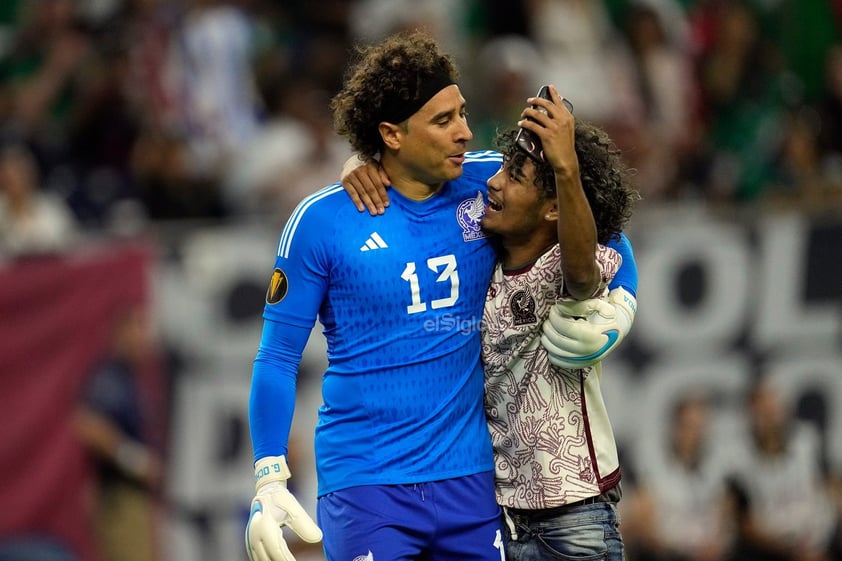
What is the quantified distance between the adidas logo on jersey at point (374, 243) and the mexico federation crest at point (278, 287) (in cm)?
28

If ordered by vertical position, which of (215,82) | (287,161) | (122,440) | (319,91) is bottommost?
(122,440)

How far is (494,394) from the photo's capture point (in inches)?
185

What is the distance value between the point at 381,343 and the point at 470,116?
577 cm

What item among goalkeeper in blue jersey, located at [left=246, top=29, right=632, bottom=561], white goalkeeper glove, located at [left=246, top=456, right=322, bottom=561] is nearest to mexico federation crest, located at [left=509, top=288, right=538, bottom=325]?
goalkeeper in blue jersey, located at [left=246, top=29, right=632, bottom=561]

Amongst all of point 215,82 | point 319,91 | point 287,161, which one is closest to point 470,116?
point 319,91

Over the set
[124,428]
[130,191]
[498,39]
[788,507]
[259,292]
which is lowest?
[788,507]

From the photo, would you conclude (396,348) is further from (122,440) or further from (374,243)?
(122,440)

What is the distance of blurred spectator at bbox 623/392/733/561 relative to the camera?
29.0 ft

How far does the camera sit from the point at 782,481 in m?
9.11

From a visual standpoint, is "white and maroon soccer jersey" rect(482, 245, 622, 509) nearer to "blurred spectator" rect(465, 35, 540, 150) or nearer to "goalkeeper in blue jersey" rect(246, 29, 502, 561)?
"goalkeeper in blue jersey" rect(246, 29, 502, 561)

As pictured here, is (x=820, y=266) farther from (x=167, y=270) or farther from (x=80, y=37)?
(x=80, y=37)

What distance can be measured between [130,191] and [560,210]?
574 centimetres

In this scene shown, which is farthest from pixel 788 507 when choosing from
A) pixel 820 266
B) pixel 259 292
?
pixel 259 292

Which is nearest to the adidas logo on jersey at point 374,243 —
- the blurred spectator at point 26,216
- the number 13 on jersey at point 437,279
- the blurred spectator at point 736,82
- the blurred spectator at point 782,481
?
the number 13 on jersey at point 437,279
